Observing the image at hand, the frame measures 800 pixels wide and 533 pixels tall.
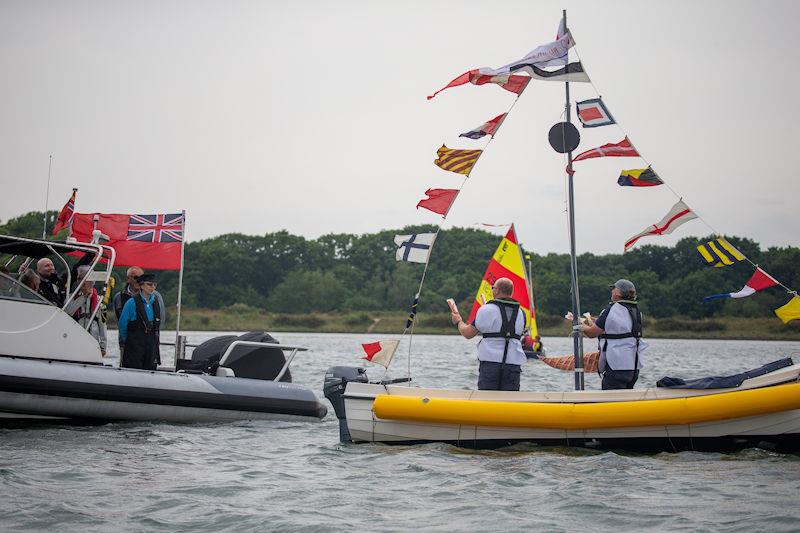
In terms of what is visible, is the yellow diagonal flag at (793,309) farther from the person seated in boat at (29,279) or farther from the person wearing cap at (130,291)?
the person seated in boat at (29,279)

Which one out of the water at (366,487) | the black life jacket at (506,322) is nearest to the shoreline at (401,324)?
the water at (366,487)

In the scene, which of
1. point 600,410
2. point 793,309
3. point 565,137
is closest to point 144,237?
point 565,137

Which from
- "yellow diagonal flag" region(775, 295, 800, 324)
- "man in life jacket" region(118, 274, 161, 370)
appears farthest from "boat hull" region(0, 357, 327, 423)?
"yellow diagonal flag" region(775, 295, 800, 324)

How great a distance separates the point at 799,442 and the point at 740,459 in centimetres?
56

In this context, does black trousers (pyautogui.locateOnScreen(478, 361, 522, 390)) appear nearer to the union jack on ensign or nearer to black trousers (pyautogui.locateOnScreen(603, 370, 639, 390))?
black trousers (pyautogui.locateOnScreen(603, 370, 639, 390))

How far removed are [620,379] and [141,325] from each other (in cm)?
571

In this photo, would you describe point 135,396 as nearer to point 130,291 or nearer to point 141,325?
point 141,325

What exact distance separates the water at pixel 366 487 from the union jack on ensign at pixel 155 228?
3.08 metres

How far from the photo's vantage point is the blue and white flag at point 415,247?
10.5 metres

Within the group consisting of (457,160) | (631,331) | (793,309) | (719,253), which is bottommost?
(631,331)

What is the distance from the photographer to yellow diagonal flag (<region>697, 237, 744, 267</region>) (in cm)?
1029

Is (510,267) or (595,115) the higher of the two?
(595,115)

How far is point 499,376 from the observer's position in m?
9.75

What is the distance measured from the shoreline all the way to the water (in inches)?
2127
